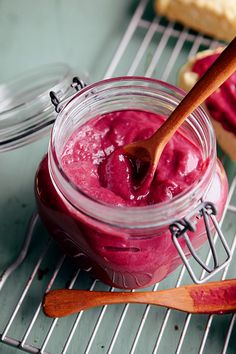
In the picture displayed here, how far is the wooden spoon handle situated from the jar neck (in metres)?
0.07

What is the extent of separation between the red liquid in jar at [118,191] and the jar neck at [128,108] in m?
0.02

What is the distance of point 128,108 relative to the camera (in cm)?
116

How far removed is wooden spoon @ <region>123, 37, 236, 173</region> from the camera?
92 centimetres

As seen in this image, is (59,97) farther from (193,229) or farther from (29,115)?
(193,229)

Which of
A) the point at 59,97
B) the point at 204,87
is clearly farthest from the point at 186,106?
the point at 59,97

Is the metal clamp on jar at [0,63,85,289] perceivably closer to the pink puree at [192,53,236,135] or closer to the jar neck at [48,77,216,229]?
the jar neck at [48,77,216,229]

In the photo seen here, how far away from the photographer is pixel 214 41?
1.54 metres

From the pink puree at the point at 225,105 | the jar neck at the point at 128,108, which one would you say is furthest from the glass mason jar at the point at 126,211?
the pink puree at the point at 225,105

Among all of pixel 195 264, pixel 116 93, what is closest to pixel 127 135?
pixel 116 93

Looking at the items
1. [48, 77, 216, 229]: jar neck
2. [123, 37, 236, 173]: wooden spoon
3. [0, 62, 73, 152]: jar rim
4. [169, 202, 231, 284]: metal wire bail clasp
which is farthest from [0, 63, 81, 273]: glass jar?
[169, 202, 231, 284]: metal wire bail clasp

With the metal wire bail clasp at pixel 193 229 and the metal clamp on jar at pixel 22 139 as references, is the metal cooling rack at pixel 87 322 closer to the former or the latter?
the metal clamp on jar at pixel 22 139

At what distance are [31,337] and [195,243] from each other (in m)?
0.32

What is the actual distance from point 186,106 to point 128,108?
20cm

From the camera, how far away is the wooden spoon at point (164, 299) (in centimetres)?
114
